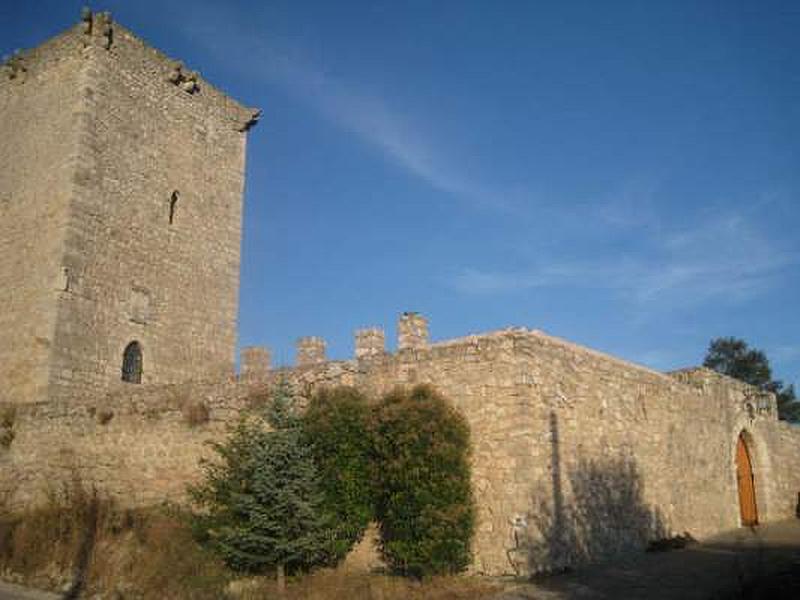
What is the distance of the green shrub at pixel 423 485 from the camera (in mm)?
11836

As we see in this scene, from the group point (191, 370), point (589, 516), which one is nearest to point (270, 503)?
point (589, 516)

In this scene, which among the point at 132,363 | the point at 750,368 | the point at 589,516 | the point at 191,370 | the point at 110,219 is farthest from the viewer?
the point at 750,368

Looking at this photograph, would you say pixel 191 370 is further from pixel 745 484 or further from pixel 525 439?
pixel 745 484

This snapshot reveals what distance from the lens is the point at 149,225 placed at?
21484mm

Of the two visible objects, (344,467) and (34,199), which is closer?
(344,467)

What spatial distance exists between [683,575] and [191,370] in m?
14.3

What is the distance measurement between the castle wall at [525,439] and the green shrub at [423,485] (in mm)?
399

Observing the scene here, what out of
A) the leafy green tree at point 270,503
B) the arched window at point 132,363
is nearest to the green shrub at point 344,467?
the leafy green tree at point 270,503

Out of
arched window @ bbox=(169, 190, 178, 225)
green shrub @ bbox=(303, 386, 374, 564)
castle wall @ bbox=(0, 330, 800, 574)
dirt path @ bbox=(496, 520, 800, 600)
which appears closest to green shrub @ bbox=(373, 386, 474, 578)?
green shrub @ bbox=(303, 386, 374, 564)

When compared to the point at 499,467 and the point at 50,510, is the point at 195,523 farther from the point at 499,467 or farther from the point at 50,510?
the point at 499,467

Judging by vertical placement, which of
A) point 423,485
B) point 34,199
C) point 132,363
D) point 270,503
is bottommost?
point 270,503

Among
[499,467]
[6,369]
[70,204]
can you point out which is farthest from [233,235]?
[499,467]

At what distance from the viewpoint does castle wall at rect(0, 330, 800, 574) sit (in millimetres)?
12383

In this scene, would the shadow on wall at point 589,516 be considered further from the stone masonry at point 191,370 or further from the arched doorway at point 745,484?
the arched doorway at point 745,484
